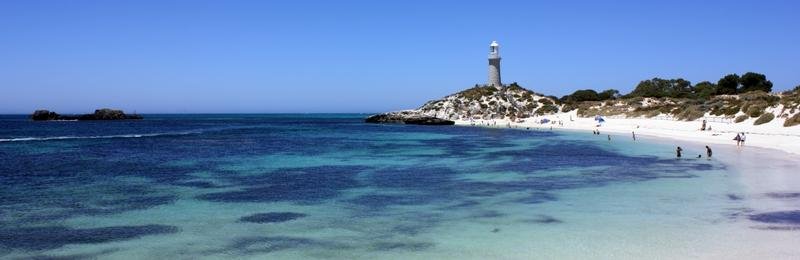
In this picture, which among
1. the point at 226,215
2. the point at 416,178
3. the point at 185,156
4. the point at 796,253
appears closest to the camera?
the point at 796,253

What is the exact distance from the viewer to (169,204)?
64.3 ft

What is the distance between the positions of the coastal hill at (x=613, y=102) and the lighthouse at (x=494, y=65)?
50.3 inches

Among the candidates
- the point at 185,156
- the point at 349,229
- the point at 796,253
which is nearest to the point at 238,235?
the point at 349,229

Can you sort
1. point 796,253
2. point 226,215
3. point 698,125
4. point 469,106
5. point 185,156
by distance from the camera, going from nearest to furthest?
point 796,253 < point 226,215 < point 185,156 < point 698,125 < point 469,106

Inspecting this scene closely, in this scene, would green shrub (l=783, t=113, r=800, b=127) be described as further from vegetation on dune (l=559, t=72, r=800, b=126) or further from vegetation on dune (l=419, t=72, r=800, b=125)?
vegetation on dune (l=419, t=72, r=800, b=125)

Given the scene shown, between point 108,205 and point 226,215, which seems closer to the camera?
point 226,215

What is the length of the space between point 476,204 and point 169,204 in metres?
10.0

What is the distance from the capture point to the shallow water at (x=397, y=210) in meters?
13.5

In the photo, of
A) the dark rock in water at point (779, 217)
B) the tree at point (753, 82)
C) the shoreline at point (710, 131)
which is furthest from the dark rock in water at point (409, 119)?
the dark rock in water at point (779, 217)

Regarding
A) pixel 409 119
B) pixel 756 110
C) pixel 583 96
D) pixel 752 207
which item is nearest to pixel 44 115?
pixel 409 119

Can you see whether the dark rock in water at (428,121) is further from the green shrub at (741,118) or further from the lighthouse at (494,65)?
the green shrub at (741,118)

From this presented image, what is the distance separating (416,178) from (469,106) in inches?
4076

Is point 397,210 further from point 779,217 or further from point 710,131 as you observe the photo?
point 710,131

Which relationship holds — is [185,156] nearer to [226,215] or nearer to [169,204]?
[169,204]
